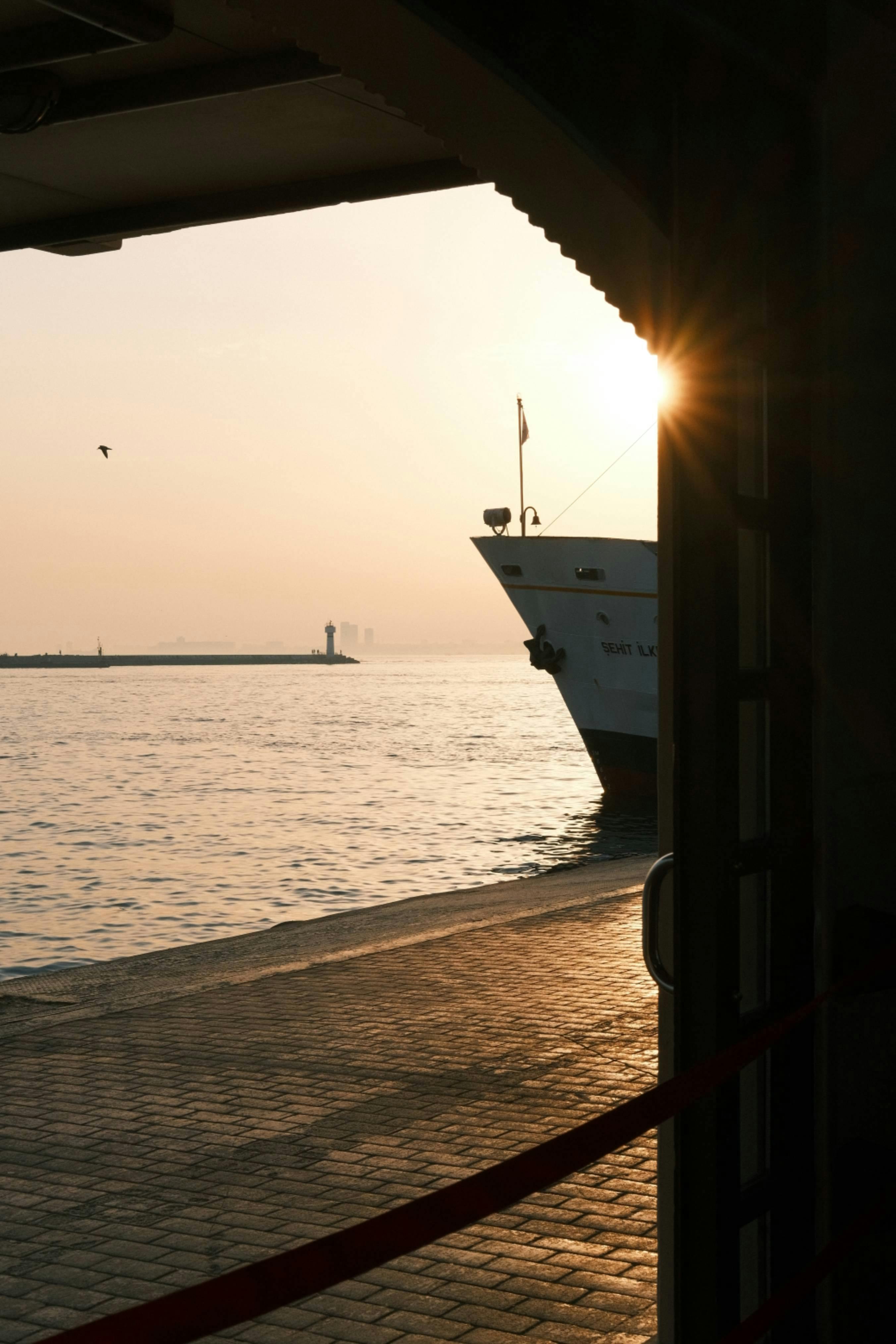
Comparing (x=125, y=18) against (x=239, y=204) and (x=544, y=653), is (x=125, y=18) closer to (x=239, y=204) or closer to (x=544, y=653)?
(x=239, y=204)

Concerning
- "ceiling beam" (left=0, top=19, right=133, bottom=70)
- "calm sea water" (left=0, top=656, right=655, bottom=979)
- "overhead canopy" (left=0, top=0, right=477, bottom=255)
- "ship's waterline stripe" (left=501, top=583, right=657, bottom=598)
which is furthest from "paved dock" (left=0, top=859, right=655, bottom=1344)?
"ship's waterline stripe" (left=501, top=583, right=657, bottom=598)

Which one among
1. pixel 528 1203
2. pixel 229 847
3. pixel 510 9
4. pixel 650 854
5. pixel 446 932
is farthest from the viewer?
pixel 229 847

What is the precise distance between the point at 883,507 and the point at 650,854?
15.9 metres

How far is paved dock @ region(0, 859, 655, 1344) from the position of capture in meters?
4.04

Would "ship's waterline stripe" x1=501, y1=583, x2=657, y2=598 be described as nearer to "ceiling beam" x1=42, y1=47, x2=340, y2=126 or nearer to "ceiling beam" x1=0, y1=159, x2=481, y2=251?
"ceiling beam" x1=0, y1=159, x2=481, y2=251

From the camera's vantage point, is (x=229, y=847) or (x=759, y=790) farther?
(x=229, y=847)

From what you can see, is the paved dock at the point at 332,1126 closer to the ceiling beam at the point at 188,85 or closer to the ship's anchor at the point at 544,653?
the ceiling beam at the point at 188,85

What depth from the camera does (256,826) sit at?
29.3m

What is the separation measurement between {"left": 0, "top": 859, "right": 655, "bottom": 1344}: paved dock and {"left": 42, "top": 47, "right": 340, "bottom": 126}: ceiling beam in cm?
347

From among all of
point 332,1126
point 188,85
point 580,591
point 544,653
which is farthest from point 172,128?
point 544,653

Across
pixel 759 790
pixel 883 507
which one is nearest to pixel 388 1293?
pixel 759 790

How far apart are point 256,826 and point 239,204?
24714mm

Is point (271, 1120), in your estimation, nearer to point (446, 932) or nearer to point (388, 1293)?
point (388, 1293)

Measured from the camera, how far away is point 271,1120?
5820mm
